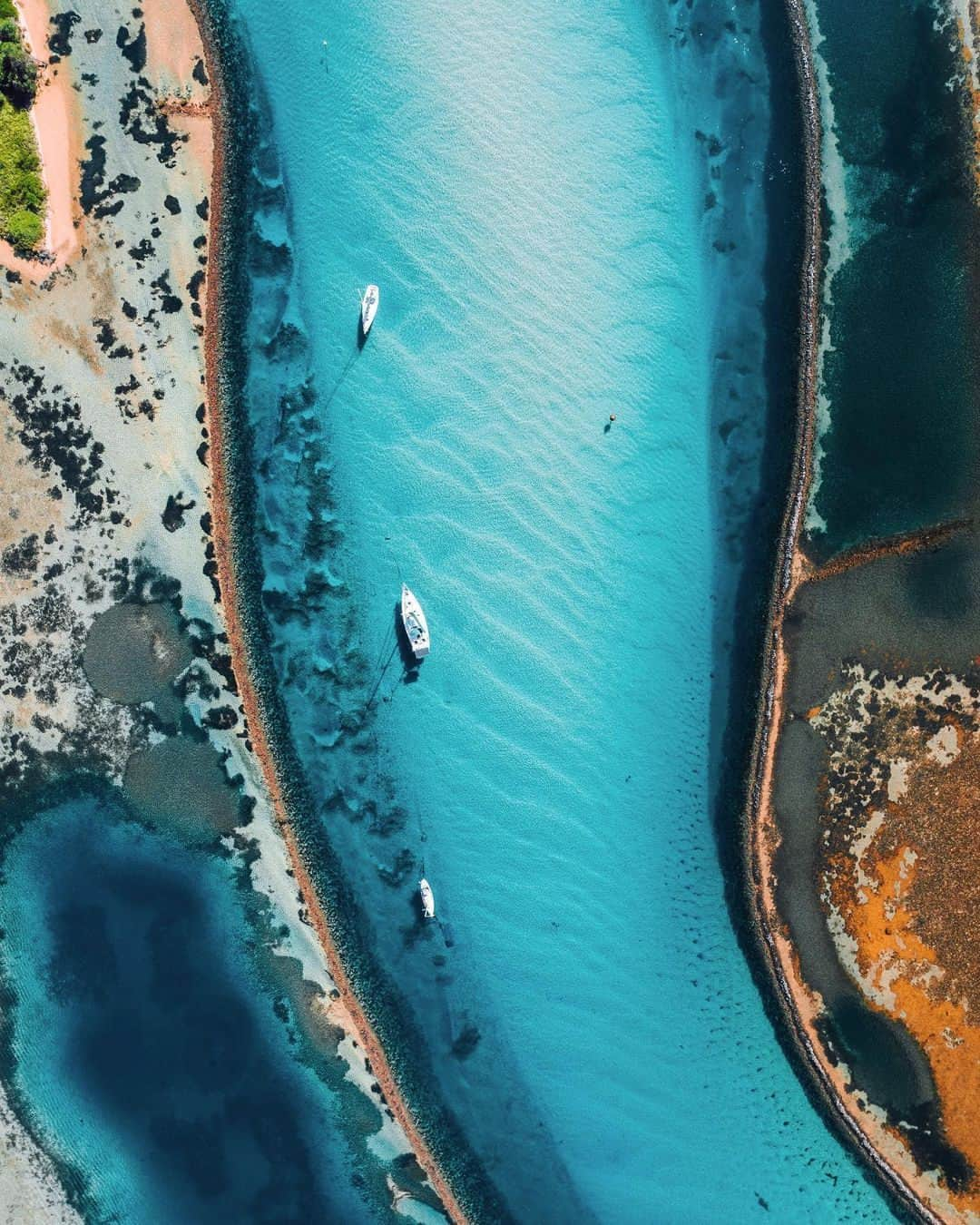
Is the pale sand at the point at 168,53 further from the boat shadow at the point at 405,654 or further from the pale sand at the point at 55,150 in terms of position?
the boat shadow at the point at 405,654

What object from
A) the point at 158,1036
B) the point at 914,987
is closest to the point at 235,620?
the point at 158,1036

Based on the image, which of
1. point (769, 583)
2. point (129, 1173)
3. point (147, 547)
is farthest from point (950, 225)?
point (129, 1173)

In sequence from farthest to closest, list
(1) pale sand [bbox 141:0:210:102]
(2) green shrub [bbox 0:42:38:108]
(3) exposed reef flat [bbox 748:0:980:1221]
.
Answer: (1) pale sand [bbox 141:0:210:102]
(3) exposed reef flat [bbox 748:0:980:1221]
(2) green shrub [bbox 0:42:38:108]

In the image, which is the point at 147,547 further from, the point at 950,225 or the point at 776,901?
the point at 950,225

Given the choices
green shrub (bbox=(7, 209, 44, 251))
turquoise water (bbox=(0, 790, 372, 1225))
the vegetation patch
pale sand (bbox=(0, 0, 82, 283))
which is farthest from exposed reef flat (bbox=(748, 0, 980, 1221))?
the vegetation patch

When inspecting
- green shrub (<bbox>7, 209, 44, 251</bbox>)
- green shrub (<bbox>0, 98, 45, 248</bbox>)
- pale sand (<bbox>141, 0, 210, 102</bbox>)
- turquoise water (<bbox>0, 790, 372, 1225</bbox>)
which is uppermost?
pale sand (<bbox>141, 0, 210, 102</bbox>)

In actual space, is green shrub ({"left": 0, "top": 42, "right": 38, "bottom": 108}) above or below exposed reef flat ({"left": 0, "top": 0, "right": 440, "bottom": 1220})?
above

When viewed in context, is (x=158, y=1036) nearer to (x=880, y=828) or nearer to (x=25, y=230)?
(x=880, y=828)

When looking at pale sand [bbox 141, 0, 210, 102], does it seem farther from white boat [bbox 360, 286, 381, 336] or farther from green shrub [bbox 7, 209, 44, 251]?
white boat [bbox 360, 286, 381, 336]

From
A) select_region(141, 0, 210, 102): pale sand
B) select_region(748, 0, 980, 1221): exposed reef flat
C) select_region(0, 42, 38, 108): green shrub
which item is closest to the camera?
select_region(0, 42, 38, 108): green shrub
